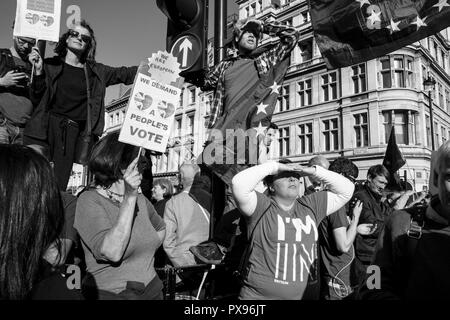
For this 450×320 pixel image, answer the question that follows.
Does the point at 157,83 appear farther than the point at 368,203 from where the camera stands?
No

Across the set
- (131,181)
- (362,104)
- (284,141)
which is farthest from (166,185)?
(284,141)

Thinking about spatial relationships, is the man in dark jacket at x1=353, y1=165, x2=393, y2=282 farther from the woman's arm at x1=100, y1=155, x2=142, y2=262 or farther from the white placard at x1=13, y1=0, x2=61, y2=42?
the white placard at x1=13, y1=0, x2=61, y2=42

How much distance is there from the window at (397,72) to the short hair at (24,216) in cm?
3041

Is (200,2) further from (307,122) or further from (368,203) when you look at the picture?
(307,122)

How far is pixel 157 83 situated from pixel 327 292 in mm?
2243

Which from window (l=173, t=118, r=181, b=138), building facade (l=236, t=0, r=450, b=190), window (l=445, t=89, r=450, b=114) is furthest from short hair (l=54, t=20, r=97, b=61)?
window (l=173, t=118, r=181, b=138)

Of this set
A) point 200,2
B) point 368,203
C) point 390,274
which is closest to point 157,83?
point 200,2

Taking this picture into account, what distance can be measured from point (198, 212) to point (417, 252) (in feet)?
7.87

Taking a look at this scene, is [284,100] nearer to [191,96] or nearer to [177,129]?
[191,96]

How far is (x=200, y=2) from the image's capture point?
363 cm

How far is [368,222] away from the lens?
3.80m

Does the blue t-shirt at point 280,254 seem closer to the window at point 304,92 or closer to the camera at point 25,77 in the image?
the camera at point 25,77

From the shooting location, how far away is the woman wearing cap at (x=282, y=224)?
8.43 feet

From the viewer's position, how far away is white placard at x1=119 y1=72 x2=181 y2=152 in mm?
2318
